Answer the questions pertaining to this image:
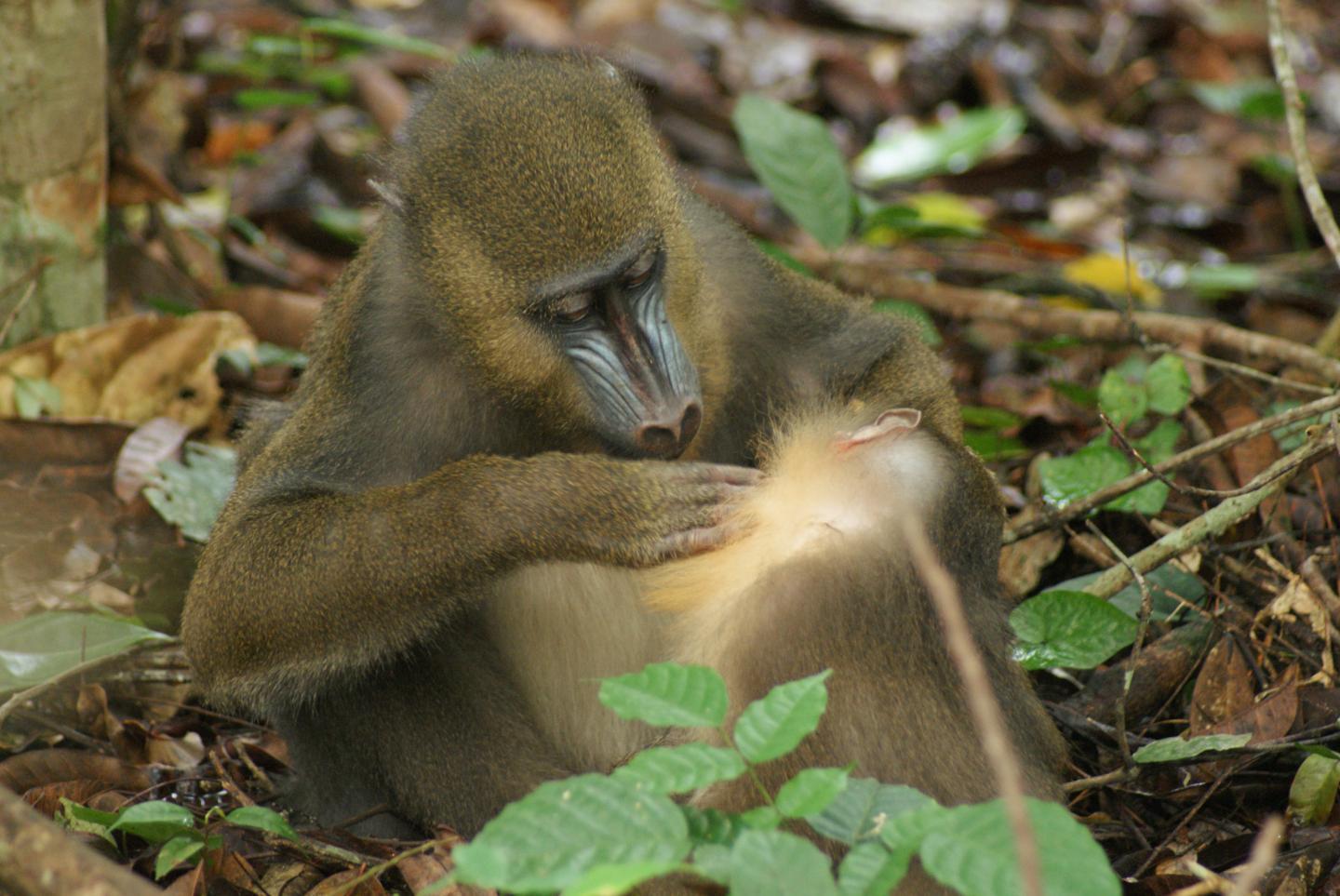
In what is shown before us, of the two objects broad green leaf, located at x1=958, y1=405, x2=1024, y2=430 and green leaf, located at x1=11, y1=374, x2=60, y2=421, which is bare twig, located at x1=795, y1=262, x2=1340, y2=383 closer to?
broad green leaf, located at x1=958, y1=405, x2=1024, y2=430

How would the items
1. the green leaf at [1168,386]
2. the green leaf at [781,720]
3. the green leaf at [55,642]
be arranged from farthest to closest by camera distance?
the green leaf at [1168,386], the green leaf at [55,642], the green leaf at [781,720]

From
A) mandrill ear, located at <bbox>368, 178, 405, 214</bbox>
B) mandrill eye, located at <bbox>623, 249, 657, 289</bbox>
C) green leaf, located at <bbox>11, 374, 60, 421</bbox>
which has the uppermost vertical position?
mandrill ear, located at <bbox>368, 178, 405, 214</bbox>

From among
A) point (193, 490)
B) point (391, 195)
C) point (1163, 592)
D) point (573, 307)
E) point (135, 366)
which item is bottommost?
point (193, 490)

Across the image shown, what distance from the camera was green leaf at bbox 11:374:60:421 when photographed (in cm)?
484

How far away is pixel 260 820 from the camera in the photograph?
10.3 feet

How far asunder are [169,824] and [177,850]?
0.10 metres

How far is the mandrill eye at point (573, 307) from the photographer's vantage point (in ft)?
10.7

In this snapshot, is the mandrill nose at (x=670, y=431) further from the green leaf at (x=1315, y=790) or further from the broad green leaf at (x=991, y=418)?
the broad green leaf at (x=991, y=418)

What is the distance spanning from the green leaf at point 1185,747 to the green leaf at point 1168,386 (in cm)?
137

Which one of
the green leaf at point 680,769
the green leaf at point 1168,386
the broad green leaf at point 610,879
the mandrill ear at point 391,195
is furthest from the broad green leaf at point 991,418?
the broad green leaf at point 610,879

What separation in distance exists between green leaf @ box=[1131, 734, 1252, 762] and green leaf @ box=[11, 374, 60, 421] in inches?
137

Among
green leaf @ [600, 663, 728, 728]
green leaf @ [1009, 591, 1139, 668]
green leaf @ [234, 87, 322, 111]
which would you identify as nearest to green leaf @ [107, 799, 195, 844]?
green leaf @ [600, 663, 728, 728]

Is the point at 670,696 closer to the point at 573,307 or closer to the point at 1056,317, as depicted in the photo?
the point at 573,307

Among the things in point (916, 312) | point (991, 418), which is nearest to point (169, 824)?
point (991, 418)
